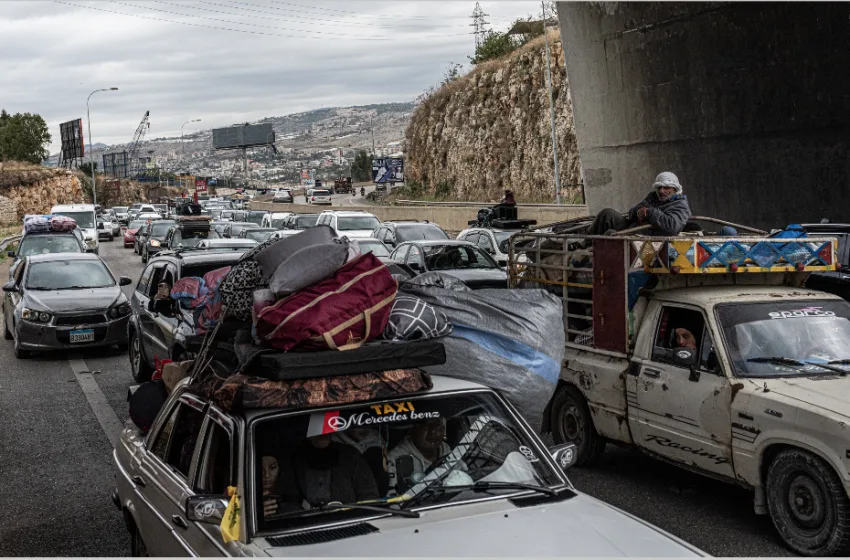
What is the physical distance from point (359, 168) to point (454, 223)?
12889 centimetres

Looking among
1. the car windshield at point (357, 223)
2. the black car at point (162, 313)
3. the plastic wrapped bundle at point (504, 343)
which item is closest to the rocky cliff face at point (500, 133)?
the car windshield at point (357, 223)

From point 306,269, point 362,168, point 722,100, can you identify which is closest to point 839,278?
point 306,269

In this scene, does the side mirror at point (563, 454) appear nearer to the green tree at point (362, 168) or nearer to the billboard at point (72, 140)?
the billboard at point (72, 140)

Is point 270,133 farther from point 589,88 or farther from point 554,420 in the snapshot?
point 554,420

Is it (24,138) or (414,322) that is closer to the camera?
(414,322)

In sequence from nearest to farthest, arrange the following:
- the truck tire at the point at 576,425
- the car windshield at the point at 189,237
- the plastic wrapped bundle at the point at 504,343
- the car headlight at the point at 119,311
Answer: the plastic wrapped bundle at the point at 504,343 < the truck tire at the point at 576,425 < the car headlight at the point at 119,311 < the car windshield at the point at 189,237

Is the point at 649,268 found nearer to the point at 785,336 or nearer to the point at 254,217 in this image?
the point at 785,336

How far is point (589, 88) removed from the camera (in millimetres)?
24031

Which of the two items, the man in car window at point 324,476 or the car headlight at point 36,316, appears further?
the car headlight at point 36,316

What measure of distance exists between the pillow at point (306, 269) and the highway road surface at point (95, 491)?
5.64 feet

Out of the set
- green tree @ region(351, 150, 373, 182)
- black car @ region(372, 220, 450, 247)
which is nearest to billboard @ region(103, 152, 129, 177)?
green tree @ region(351, 150, 373, 182)

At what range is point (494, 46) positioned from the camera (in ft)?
263

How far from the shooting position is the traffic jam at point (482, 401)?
13.5ft

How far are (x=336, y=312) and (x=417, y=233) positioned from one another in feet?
71.3
